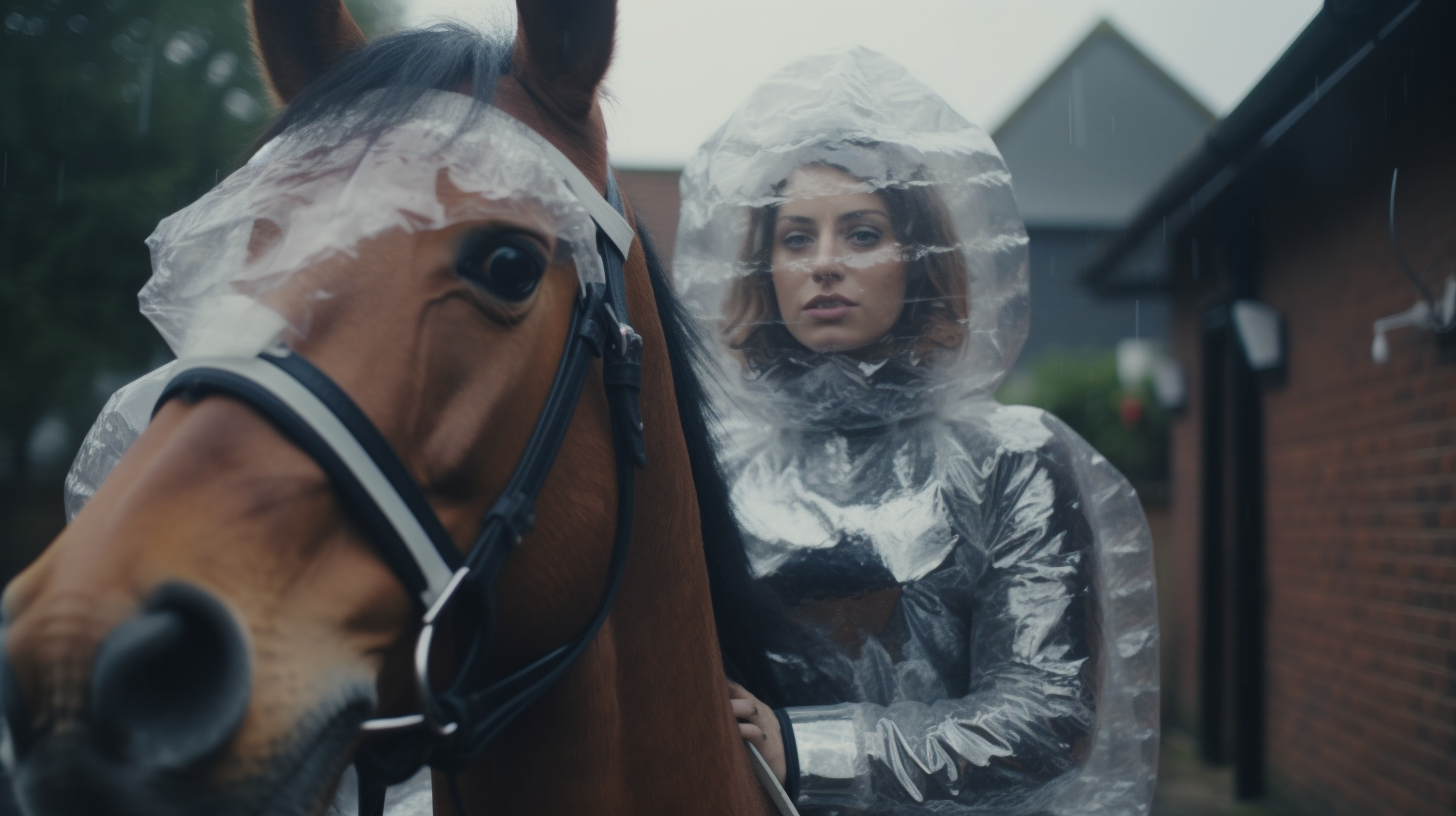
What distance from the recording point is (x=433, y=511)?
110cm

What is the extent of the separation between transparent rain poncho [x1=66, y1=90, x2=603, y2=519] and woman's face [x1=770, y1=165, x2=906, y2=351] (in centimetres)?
89

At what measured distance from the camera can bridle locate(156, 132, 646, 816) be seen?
3.29ft

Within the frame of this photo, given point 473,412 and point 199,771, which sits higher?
point 473,412

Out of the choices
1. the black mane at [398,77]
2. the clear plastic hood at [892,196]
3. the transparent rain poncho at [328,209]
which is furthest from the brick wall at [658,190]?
the transparent rain poncho at [328,209]

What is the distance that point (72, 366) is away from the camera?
6793mm

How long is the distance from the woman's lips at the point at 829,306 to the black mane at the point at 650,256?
0.50 meters

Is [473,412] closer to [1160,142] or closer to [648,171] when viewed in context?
[648,171]

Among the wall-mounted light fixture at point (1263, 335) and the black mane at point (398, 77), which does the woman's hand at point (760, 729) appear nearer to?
the black mane at point (398, 77)

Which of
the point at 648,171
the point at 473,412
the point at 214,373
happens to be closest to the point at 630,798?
the point at 473,412

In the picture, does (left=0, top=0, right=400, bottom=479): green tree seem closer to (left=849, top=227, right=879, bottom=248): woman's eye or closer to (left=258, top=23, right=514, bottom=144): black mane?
(left=849, top=227, right=879, bottom=248): woman's eye

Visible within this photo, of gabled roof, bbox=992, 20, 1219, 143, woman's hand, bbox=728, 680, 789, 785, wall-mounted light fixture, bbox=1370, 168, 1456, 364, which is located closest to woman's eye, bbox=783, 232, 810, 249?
woman's hand, bbox=728, 680, 789, 785

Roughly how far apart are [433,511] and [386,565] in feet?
0.26

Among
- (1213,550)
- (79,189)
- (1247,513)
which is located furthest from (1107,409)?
(79,189)

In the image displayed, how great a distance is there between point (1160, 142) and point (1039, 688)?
21005 millimetres
